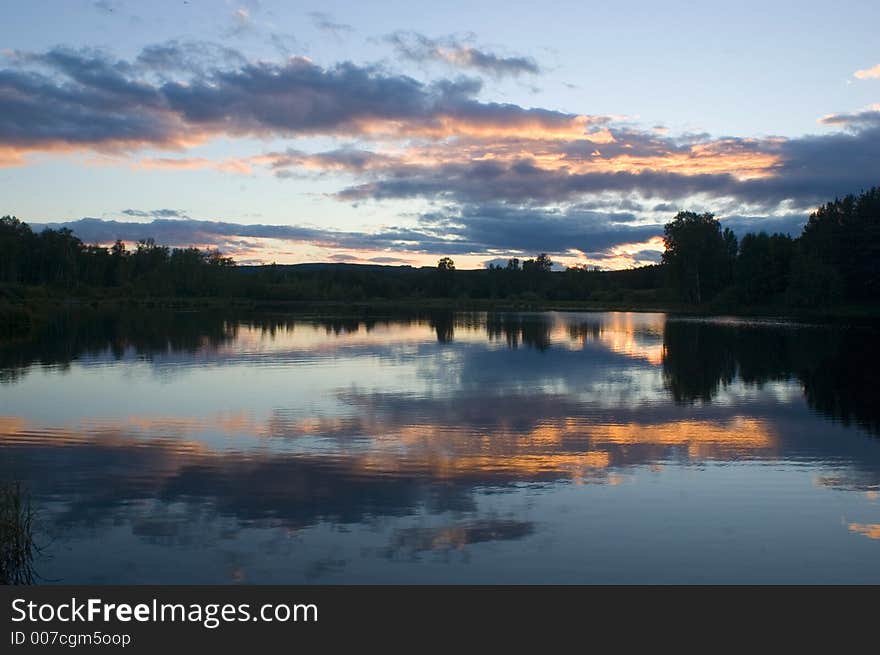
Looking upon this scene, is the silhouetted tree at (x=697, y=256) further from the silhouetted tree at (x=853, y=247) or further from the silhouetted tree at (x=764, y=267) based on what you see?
the silhouetted tree at (x=853, y=247)

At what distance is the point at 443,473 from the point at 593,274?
17659 centimetres

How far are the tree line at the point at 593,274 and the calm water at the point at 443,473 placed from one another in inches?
2496

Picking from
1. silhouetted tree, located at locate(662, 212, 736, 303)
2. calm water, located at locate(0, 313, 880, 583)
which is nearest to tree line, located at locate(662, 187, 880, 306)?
silhouetted tree, located at locate(662, 212, 736, 303)

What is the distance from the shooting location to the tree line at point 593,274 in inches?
3334

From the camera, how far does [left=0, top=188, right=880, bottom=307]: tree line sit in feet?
278

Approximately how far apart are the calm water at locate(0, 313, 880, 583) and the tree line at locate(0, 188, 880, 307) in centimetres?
6340

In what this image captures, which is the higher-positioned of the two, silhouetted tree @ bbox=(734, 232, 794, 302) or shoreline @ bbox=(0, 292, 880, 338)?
silhouetted tree @ bbox=(734, 232, 794, 302)

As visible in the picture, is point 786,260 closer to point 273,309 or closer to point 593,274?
point 273,309

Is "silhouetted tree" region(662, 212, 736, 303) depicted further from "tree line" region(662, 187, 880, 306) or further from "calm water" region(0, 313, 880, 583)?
"calm water" region(0, 313, 880, 583)

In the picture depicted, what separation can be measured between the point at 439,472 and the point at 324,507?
2733 mm
